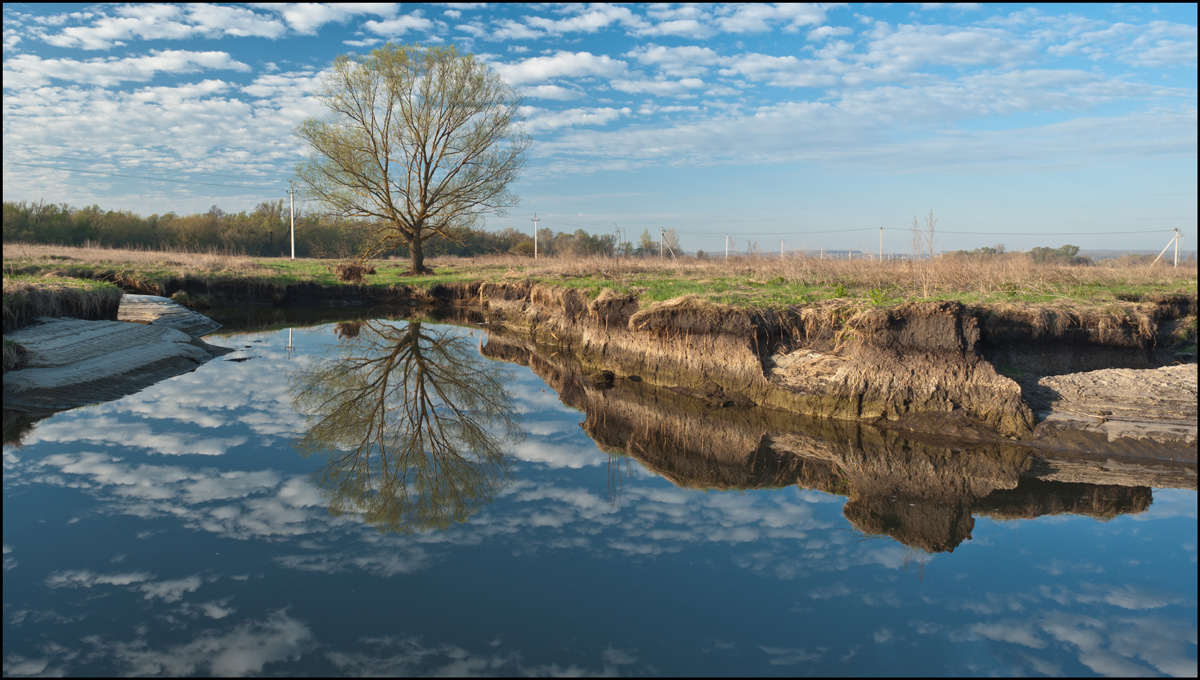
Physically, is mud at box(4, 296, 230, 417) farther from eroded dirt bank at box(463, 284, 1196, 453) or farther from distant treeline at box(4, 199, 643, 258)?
distant treeline at box(4, 199, 643, 258)

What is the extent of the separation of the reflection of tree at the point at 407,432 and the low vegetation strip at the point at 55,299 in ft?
16.9

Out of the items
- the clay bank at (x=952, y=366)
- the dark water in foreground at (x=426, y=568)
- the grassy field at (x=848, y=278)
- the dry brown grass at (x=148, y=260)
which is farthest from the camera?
the dry brown grass at (x=148, y=260)

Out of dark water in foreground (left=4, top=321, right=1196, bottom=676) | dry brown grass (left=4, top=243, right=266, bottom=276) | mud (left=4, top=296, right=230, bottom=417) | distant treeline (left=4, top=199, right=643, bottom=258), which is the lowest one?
dark water in foreground (left=4, top=321, right=1196, bottom=676)

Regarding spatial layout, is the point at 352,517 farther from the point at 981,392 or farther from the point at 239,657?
the point at 981,392

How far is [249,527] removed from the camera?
17.8ft

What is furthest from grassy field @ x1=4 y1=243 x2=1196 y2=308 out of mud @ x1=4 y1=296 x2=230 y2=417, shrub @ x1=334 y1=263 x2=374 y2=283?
mud @ x1=4 y1=296 x2=230 y2=417

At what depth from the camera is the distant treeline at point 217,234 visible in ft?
132

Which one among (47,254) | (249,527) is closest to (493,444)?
(249,527)

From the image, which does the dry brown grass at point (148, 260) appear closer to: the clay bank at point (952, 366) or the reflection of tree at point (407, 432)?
the reflection of tree at point (407, 432)

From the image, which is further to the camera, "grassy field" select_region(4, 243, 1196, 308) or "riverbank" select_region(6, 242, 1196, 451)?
"grassy field" select_region(4, 243, 1196, 308)

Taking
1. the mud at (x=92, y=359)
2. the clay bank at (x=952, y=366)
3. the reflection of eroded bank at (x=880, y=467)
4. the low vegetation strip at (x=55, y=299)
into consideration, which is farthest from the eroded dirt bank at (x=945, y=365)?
the low vegetation strip at (x=55, y=299)

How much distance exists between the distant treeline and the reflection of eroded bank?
2048 centimetres

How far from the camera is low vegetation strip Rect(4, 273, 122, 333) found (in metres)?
11.5

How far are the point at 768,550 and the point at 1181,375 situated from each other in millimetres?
6480
